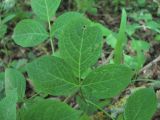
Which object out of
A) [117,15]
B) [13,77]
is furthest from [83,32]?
[117,15]

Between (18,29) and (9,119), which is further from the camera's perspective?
(18,29)

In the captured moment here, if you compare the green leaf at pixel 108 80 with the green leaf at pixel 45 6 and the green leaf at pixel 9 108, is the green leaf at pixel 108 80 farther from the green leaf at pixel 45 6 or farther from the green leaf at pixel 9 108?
the green leaf at pixel 45 6

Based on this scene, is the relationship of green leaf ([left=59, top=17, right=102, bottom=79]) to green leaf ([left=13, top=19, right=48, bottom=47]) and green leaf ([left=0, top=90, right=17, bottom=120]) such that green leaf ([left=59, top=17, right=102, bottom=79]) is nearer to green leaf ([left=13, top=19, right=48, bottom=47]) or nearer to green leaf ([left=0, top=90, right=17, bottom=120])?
green leaf ([left=0, top=90, right=17, bottom=120])

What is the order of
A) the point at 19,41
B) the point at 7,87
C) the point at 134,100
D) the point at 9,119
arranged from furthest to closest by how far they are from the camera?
1. the point at 19,41
2. the point at 7,87
3. the point at 134,100
4. the point at 9,119

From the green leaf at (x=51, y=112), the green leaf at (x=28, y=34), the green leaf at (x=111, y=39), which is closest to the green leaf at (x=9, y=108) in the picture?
the green leaf at (x=51, y=112)

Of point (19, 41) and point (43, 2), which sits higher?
point (43, 2)

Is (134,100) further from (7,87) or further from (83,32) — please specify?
(7,87)

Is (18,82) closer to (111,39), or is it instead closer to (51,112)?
(51,112)

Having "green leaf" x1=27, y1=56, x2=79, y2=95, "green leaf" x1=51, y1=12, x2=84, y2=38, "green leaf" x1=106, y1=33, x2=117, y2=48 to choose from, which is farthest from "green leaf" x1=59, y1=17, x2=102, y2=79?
"green leaf" x1=106, y1=33, x2=117, y2=48
